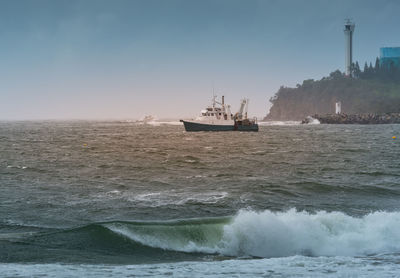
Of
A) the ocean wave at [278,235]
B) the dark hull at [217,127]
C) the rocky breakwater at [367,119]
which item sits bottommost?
the ocean wave at [278,235]

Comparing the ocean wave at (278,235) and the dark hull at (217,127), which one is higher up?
the dark hull at (217,127)

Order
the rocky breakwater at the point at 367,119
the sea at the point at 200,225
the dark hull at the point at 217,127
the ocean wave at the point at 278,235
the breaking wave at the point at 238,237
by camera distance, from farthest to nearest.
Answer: the rocky breakwater at the point at 367,119 → the dark hull at the point at 217,127 → the ocean wave at the point at 278,235 → the breaking wave at the point at 238,237 → the sea at the point at 200,225

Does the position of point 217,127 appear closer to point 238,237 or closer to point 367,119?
point 238,237

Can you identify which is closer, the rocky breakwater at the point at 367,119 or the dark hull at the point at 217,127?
the dark hull at the point at 217,127

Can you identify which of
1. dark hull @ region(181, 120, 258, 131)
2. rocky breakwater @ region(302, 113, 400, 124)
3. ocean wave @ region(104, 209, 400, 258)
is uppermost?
rocky breakwater @ region(302, 113, 400, 124)

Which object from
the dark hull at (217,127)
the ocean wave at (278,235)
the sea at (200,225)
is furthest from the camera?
the dark hull at (217,127)

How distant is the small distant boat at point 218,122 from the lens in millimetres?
81188

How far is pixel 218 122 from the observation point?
267 feet

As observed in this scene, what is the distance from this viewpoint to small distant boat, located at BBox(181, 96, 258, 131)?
266 feet

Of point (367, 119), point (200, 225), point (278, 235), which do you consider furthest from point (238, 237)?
point (367, 119)

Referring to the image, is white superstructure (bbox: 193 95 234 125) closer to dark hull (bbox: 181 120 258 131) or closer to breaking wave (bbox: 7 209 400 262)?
dark hull (bbox: 181 120 258 131)

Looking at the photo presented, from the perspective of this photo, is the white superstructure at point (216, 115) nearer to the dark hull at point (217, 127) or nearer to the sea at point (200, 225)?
the dark hull at point (217, 127)

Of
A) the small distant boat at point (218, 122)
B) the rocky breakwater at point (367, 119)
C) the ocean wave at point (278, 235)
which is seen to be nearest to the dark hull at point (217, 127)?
the small distant boat at point (218, 122)

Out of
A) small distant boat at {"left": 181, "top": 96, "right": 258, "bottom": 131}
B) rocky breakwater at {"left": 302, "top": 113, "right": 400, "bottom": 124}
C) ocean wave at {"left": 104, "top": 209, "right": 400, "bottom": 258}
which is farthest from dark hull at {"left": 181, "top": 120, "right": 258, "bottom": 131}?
rocky breakwater at {"left": 302, "top": 113, "right": 400, "bottom": 124}
